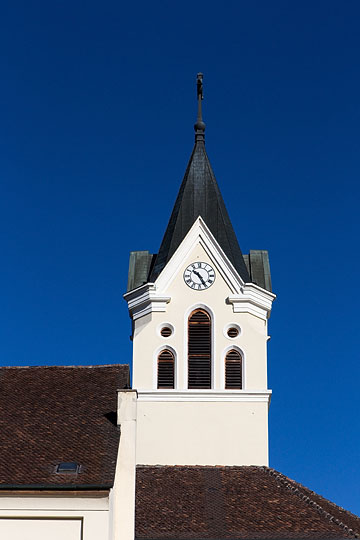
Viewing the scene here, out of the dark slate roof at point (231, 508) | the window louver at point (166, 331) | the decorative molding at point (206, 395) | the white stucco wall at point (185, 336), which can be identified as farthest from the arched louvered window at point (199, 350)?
the dark slate roof at point (231, 508)

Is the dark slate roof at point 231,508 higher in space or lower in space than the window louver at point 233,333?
lower

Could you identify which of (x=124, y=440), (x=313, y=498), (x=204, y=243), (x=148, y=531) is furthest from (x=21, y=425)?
(x=204, y=243)

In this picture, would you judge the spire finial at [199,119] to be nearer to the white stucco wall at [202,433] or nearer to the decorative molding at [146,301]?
the decorative molding at [146,301]

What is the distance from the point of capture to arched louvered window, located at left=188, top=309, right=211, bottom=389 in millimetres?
42000

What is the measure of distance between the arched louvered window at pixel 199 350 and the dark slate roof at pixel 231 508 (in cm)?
407

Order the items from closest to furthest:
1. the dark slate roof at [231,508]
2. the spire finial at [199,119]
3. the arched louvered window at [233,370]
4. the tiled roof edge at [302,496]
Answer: the dark slate roof at [231,508] → the tiled roof edge at [302,496] → the arched louvered window at [233,370] → the spire finial at [199,119]

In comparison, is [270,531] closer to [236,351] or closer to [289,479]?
[289,479]

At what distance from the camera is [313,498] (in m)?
36.6

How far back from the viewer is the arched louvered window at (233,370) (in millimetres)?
41906

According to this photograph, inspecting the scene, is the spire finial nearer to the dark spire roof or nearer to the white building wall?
the dark spire roof

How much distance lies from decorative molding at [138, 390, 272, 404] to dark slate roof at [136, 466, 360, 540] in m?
3.18

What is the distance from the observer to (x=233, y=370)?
4212 cm

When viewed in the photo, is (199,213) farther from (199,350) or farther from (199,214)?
(199,350)

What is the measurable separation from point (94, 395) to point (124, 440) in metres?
2.88
